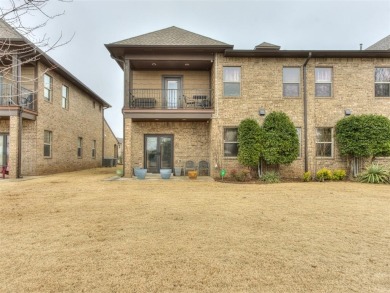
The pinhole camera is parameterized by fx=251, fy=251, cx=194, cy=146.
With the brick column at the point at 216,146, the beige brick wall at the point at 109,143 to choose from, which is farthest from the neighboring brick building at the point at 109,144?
the brick column at the point at 216,146

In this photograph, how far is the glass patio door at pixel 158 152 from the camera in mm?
14484

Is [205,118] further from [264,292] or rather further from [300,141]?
[264,292]

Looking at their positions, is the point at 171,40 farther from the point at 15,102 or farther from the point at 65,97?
the point at 65,97

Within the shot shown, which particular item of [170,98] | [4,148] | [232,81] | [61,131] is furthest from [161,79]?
[4,148]

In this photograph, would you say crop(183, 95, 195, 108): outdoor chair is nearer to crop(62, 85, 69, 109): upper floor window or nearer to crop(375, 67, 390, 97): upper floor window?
crop(62, 85, 69, 109): upper floor window

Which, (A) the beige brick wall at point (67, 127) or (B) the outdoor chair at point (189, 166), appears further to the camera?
(B) the outdoor chair at point (189, 166)

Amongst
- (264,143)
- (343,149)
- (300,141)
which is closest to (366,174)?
(343,149)

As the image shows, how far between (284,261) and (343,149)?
11.1 m

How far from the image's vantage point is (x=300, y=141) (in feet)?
42.4

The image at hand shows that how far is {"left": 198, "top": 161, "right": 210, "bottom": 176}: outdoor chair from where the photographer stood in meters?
14.0

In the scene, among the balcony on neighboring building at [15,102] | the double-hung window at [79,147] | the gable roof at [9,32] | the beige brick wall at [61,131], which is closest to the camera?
the gable roof at [9,32]

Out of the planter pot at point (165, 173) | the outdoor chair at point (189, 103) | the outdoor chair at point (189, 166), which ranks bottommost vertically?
the planter pot at point (165, 173)

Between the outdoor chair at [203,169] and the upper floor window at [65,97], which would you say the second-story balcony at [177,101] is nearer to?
the outdoor chair at [203,169]

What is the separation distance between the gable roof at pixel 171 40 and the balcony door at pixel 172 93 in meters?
2.19
